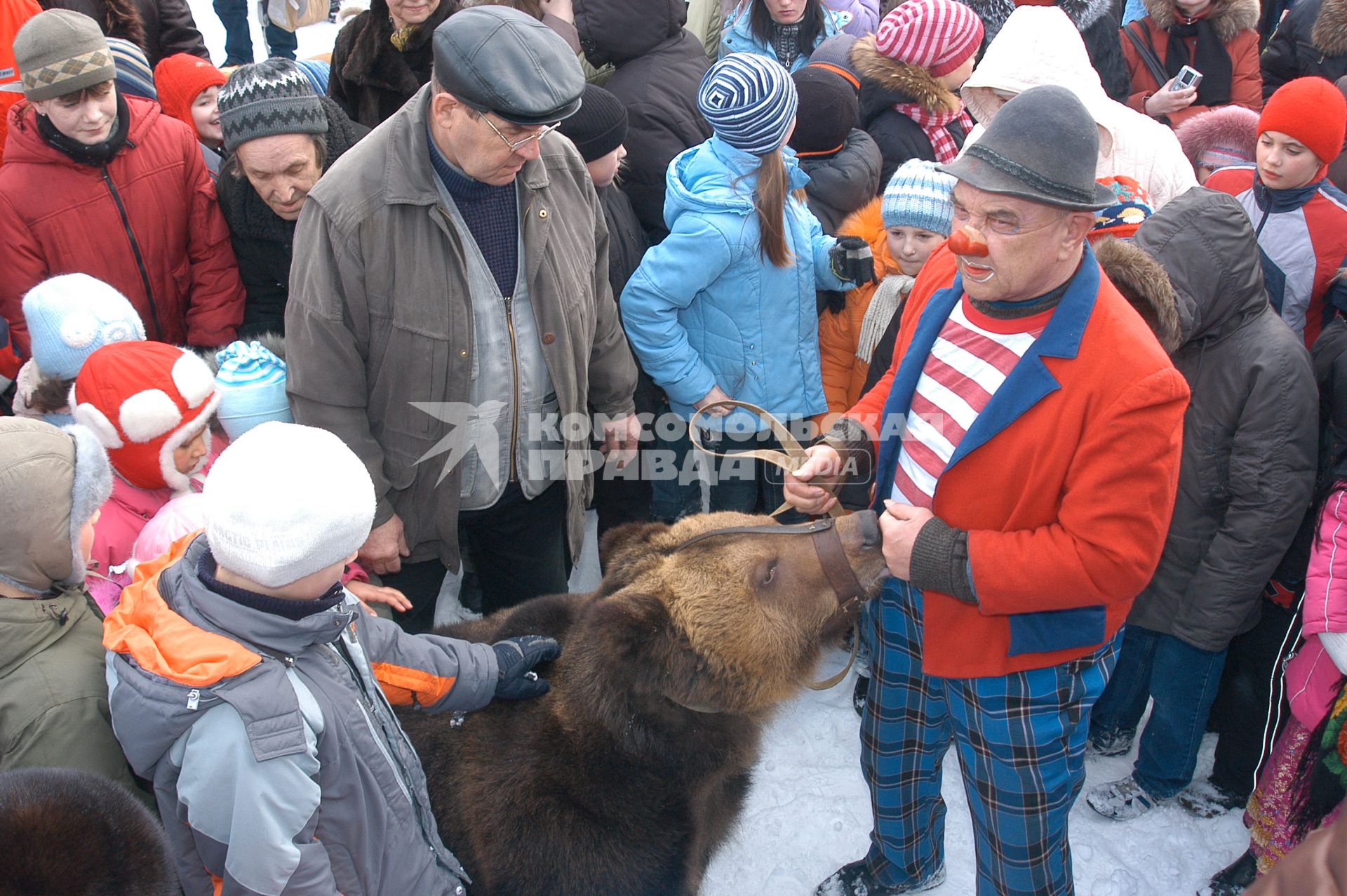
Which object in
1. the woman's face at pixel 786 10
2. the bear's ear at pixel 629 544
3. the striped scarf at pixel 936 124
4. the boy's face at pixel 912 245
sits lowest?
the bear's ear at pixel 629 544

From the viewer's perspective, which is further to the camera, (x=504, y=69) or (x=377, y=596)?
(x=377, y=596)

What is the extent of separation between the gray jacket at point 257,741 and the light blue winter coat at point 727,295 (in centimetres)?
226

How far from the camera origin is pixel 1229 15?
6570 millimetres

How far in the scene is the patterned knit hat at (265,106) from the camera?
12.4ft

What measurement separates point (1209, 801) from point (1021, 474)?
2410 mm

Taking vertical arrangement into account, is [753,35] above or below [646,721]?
above

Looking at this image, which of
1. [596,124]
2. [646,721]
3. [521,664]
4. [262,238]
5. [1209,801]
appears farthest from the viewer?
[596,124]

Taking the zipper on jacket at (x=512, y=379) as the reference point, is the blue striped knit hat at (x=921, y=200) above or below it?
above

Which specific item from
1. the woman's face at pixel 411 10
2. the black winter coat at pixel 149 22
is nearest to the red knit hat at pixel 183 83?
the black winter coat at pixel 149 22

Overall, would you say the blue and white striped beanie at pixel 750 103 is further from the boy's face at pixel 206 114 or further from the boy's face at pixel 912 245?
the boy's face at pixel 206 114

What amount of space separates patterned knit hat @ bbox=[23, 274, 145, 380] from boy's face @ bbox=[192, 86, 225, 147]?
8.20 feet

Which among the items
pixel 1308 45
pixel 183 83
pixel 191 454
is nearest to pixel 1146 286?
pixel 191 454

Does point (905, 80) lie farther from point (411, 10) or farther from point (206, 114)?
point (206, 114)

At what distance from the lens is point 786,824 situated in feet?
13.0
